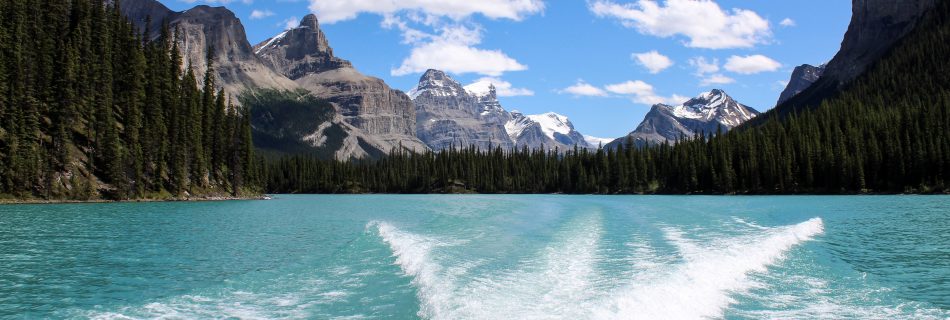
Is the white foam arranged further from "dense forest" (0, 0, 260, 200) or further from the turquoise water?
"dense forest" (0, 0, 260, 200)

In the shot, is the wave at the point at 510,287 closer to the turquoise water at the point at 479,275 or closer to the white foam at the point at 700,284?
the turquoise water at the point at 479,275

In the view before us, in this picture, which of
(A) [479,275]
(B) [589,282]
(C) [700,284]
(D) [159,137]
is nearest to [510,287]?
(A) [479,275]

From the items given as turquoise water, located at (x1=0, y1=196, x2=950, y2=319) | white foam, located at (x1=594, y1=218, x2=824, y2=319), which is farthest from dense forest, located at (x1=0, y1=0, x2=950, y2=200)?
white foam, located at (x1=594, y1=218, x2=824, y2=319)

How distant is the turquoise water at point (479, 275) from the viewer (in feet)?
49.4

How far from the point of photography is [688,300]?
53.2 feet

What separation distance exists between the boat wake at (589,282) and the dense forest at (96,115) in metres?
62.4

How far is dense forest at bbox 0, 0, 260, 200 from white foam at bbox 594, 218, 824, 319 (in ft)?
238

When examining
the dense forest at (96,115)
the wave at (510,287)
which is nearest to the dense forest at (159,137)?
the dense forest at (96,115)

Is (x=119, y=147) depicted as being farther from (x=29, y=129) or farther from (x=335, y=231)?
(x=335, y=231)

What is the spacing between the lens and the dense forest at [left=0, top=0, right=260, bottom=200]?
6969 cm

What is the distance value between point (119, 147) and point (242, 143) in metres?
46.6

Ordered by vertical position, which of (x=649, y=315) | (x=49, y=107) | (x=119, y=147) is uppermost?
(x=49, y=107)

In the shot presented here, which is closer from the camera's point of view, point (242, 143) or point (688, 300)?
point (688, 300)

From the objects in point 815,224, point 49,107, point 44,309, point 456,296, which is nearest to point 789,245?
point 815,224
